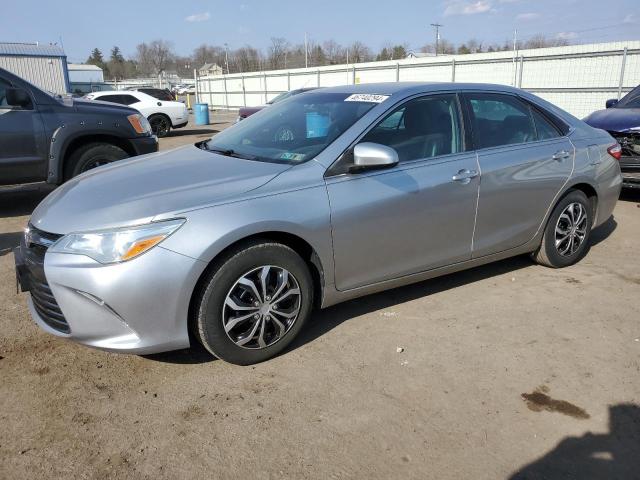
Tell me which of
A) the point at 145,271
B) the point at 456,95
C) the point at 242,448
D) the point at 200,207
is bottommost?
the point at 242,448

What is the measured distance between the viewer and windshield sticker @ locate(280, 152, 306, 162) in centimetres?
329

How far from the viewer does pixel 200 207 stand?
2.78 metres

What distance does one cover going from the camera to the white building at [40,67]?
83.4 ft

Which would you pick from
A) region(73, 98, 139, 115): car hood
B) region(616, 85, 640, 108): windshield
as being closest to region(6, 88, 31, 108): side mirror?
region(73, 98, 139, 115): car hood

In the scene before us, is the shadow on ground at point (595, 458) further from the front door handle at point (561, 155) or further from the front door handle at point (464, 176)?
the front door handle at point (561, 155)

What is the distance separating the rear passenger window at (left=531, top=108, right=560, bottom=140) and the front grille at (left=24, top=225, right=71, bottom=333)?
3634mm

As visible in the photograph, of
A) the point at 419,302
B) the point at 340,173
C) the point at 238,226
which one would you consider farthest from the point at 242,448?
the point at 419,302

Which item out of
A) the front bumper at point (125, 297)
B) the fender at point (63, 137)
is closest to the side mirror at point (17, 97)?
the fender at point (63, 137)

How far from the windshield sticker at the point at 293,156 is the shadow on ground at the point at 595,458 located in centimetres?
206

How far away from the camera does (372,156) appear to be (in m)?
3.14

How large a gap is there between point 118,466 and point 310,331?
1506 millimetres

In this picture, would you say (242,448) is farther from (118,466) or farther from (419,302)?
(419,302)

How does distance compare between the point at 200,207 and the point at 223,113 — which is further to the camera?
the point at 223,113

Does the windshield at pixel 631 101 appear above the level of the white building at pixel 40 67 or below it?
below
